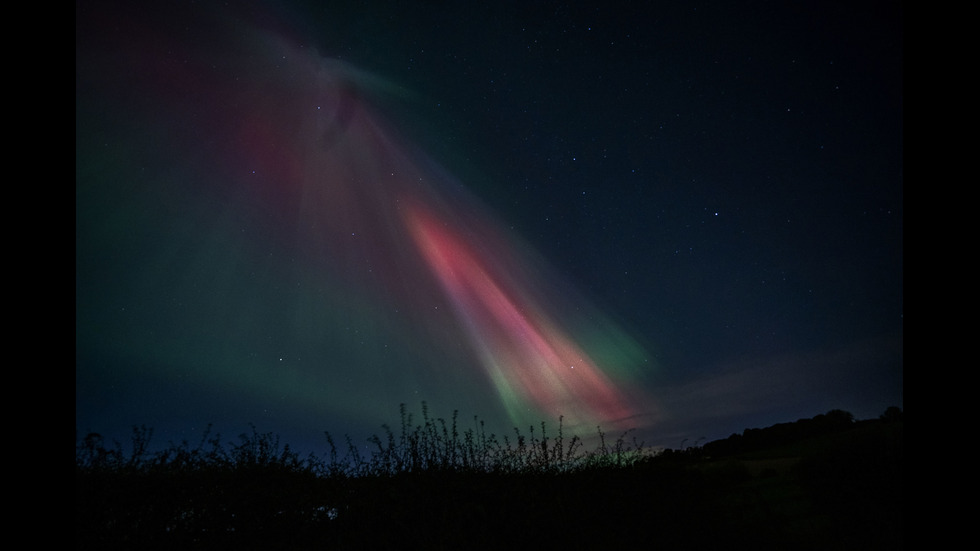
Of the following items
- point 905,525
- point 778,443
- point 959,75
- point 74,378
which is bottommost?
point 778,443

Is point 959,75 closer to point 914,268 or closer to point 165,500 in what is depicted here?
point 914,268

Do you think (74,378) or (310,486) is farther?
(310,486)

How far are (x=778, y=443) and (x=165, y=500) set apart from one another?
10875 mm

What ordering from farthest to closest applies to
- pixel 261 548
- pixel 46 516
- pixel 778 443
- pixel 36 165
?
pixel 778 443, pixel 261 548, pixel 36 165, pixel 46 516

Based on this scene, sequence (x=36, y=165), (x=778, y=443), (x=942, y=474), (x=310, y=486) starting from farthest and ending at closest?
(x=778, y=443)
(x=310, y=486)
(x=942, y=474)
(x=36, y=165)

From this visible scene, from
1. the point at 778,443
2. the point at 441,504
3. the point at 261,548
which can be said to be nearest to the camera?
the point at 261,548

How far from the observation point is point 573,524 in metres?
5.33

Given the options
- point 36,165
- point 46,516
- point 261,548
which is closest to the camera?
point 46,516

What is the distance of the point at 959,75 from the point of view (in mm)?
1741

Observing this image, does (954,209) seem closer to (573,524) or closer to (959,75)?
(959,75)

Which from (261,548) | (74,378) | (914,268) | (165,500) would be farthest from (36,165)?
(165,500)

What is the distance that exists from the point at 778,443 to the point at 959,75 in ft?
34.4

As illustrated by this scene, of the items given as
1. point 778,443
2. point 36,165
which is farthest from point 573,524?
point 778,443

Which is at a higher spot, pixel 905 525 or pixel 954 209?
pixel 954 209
